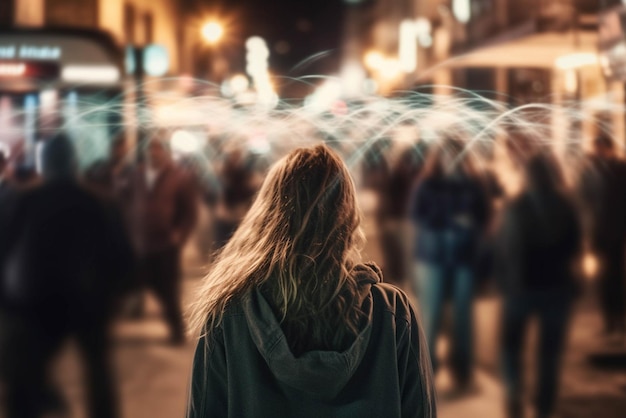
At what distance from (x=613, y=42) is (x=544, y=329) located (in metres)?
1.98

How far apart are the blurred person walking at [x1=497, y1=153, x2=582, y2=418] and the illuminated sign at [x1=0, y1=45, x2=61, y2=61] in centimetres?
285

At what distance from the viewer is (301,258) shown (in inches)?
61.1

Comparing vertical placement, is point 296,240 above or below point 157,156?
below

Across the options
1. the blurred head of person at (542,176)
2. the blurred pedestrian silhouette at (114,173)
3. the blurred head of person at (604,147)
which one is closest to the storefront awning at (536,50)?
the blurred head of person at (604,147)

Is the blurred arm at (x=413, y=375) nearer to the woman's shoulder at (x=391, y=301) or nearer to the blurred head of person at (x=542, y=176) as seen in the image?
the woman's shoulder at (x=391, y=301)

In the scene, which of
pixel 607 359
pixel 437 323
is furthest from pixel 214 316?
pixel 607 359

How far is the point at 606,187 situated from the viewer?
16.7ft

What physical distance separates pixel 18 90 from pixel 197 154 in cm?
256

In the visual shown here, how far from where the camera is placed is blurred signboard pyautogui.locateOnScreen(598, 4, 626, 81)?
14.6 ft

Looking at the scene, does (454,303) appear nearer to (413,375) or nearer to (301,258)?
(413,375)

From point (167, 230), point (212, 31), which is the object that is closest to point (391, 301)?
point (167, 230)

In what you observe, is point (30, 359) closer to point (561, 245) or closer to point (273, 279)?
point (273, 279)

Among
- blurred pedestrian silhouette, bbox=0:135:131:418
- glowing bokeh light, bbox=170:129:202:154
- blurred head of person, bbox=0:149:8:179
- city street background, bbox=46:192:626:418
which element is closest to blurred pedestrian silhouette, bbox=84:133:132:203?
blurred head of person, bbox=0:149:8:179

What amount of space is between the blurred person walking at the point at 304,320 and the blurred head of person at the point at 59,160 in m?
2.37
